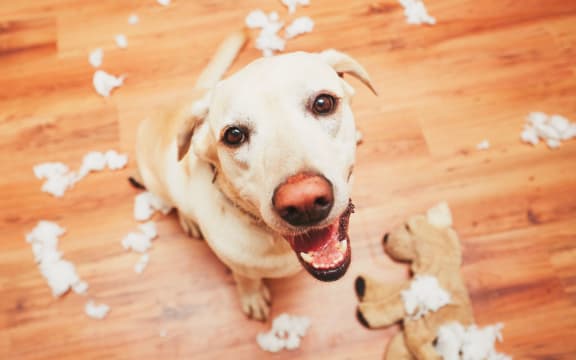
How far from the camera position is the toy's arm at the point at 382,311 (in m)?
2.28

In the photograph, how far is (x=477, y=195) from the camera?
258 cm

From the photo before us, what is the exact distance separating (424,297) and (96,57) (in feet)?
7.92

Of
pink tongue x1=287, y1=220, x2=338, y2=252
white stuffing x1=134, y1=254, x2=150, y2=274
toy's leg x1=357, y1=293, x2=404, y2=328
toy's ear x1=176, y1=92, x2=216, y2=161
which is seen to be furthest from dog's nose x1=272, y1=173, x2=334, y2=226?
white stuffing x1=134, y1=254, x2=150, y2=274

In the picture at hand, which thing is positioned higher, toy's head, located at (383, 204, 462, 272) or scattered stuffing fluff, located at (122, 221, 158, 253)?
scattered stuffing fluff, located at (122, 221, 158, 253)

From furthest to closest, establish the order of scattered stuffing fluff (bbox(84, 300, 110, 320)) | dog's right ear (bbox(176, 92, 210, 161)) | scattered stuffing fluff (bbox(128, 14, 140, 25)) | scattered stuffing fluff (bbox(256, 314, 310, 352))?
1. scattered stuffing fluff (bbox(128, 14, 140, 25))
2. scattered stuffing fluff (bbox(84, 300, 110, 320))
3. scattered stuffing fluff (bbox(256, 314, 310, 352))
4. dog's right ear (bbox(176, 92, 210, 161))

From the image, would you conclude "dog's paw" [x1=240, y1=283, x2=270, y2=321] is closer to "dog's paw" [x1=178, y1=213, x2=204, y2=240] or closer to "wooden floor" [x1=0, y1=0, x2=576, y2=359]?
"wooden floor" [x1=0, y1=0, x2=576, y2=359]

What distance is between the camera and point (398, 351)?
2215 millimetres

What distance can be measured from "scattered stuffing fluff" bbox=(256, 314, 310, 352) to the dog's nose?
3.72 ft

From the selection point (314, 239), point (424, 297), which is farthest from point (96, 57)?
point (424, 297)

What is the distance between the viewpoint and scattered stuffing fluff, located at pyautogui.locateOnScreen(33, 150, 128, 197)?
8.73 ft

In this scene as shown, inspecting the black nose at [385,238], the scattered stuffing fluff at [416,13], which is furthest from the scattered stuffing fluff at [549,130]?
the black nose at [385,238]

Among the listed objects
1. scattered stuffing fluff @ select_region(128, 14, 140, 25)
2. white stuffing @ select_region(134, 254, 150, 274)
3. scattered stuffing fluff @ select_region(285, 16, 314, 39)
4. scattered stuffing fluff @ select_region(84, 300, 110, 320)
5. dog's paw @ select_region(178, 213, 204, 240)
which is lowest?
scattered stuffing fluff @ select_region(84, 300, 110, 320)

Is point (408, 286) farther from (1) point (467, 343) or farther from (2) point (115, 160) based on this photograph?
(2) point (115, 160)

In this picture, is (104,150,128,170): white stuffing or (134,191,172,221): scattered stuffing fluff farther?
(104,150,128,170): white stuffing
